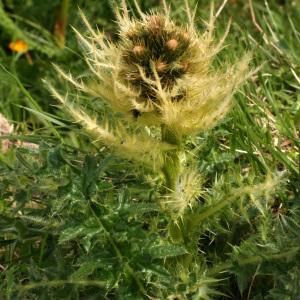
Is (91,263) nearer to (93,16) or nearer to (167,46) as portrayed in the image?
(167,46)

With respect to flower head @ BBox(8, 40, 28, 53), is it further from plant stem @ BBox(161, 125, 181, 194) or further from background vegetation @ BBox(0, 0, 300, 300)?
plant stem @ BBox(161, 125, 181, 194)

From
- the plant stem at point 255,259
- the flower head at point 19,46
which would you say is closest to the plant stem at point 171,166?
the plant stem at point 255,259

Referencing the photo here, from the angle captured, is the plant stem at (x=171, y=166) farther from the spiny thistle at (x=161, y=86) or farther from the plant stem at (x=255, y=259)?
the plant stem at (x=255, y=259)

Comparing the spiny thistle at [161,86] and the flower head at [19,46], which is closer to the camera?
the spiny thistle at [161,86]

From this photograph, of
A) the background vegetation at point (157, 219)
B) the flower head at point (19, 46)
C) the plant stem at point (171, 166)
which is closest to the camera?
the background vegetation at point (157, 219)

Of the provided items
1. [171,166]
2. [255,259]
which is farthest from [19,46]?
[255,259]

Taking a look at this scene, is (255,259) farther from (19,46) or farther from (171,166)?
(19,46)
